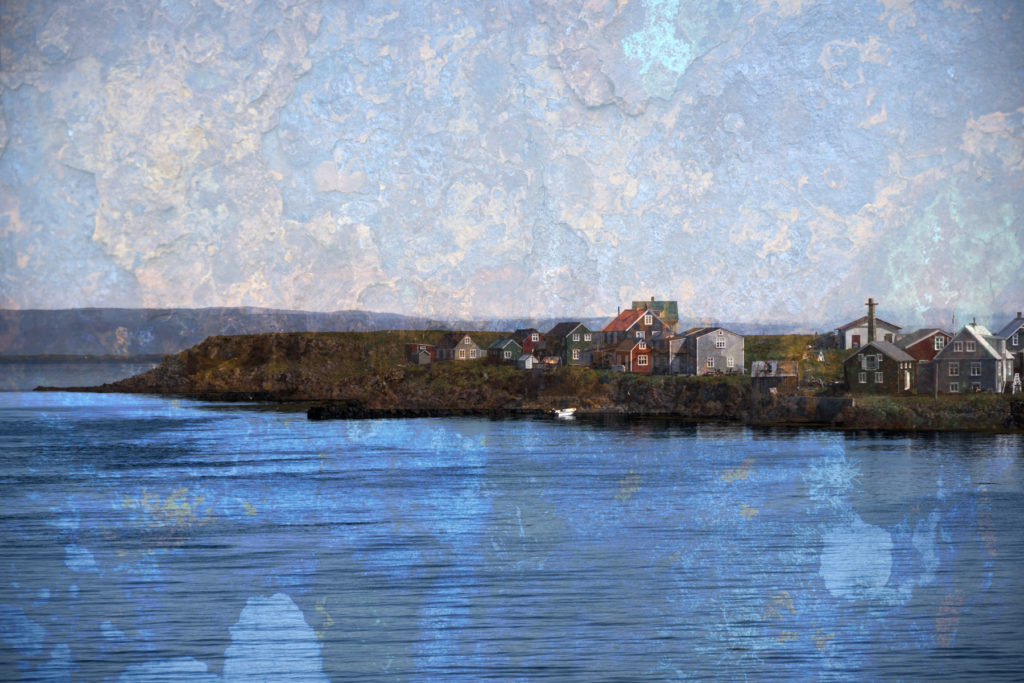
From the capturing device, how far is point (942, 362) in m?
54.7

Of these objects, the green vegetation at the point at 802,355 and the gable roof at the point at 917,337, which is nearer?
the gable roof at the point at 917,337

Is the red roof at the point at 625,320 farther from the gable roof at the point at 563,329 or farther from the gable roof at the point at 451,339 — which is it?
the gable roof at the point at 451,339

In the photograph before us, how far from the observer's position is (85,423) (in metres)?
70.2

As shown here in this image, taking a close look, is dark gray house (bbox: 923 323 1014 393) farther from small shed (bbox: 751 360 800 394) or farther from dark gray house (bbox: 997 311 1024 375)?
small shed (bbox: 751 360 800 394)

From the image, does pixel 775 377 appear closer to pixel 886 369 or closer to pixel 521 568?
pixel 886 369

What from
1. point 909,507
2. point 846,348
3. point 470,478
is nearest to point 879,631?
point 909,507

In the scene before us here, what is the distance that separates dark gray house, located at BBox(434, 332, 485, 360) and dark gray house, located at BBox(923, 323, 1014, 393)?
1542 inches

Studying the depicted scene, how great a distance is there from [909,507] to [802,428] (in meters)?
25.3

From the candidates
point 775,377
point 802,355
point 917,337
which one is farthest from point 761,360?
point 917,337

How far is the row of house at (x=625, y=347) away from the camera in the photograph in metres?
68.5

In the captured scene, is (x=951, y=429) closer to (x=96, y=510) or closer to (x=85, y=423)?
(x=96, y=510)

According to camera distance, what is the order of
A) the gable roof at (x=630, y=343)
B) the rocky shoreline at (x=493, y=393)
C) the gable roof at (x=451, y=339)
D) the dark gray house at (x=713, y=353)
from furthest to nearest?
the gable roof at (x=451, y=339)
the gable roof at (x=630, y=343)
the dark gray house at (x=713, y=353)
the rocky shoreline at (x=493, y=393)

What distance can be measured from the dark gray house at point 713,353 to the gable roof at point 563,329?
11372 mm

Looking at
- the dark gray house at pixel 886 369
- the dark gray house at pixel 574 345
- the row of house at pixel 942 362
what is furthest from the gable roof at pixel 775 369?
the dark gray house at pixel 574 345
